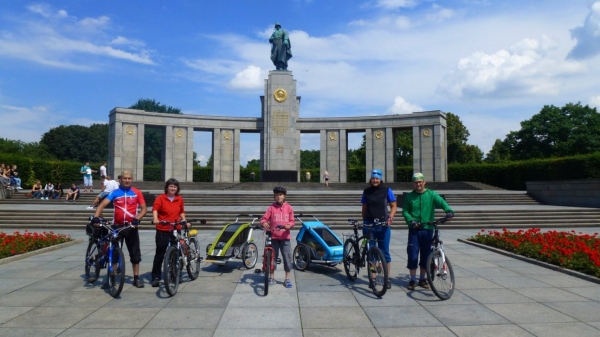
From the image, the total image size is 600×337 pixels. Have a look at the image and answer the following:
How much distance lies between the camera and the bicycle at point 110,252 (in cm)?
648

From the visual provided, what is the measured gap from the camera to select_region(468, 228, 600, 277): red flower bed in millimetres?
8039

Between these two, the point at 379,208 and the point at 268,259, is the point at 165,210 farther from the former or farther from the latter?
the point at 379,208

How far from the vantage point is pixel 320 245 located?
8109 mm

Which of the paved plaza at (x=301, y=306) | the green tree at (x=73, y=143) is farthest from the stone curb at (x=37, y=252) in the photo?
the green tree at (x=73, y=143)

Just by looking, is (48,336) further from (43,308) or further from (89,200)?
(89,200)

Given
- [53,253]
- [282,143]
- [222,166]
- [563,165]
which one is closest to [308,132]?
[282,143]

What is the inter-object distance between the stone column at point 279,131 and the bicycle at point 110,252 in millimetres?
32670

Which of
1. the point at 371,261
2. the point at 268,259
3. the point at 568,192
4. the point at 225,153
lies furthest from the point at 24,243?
the point at 225,153

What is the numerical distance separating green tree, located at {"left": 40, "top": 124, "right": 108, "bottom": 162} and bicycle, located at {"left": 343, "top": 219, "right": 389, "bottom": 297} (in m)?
73.8

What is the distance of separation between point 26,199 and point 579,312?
2624 cm

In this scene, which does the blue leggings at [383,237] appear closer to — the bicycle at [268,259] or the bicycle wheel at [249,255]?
the bicycle at [268,259]

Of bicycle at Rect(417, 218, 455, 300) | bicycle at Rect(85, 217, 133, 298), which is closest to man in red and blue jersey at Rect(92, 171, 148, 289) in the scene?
bicycle at Rect(85, 217, 133, 298)

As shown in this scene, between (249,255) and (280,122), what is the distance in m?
32.1

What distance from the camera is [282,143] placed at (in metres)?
40.1
